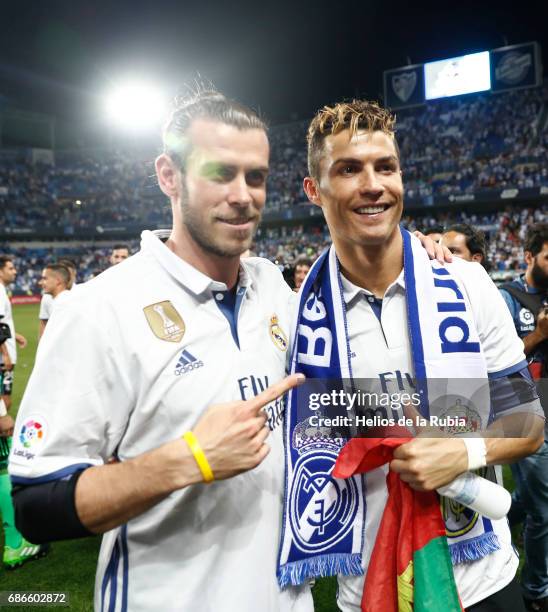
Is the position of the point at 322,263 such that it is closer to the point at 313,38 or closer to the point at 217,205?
the point at 217,205

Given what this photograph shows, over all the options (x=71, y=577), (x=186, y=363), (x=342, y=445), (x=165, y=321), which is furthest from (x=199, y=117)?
(x=71, y=577)

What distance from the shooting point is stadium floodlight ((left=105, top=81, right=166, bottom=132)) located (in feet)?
132

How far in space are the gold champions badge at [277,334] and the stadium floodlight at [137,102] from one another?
3821 centimetres

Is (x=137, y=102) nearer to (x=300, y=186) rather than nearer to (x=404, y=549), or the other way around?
(x=300, y=186)

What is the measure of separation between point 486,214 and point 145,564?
108 feet

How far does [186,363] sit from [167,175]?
0.64 metres

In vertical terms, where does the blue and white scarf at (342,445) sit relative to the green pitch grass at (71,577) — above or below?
above

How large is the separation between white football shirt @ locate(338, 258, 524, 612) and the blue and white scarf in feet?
0.15

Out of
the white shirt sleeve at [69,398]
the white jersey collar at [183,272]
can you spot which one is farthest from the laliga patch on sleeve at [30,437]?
the white jersey collar at [183,272]

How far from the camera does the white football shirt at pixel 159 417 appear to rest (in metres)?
1.39

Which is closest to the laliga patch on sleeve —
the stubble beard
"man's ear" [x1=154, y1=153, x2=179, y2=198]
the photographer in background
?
the stubble beard

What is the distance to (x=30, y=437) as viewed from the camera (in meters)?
1.38

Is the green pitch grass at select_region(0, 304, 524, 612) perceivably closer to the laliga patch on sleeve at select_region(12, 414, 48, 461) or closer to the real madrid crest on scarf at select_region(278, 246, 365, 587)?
the real madrid crest on scarf at select_region(278, 246, 365, 587)

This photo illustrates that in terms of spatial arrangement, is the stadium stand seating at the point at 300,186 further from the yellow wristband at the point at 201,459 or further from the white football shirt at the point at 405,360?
the yellow wristband at the point at 201,459
